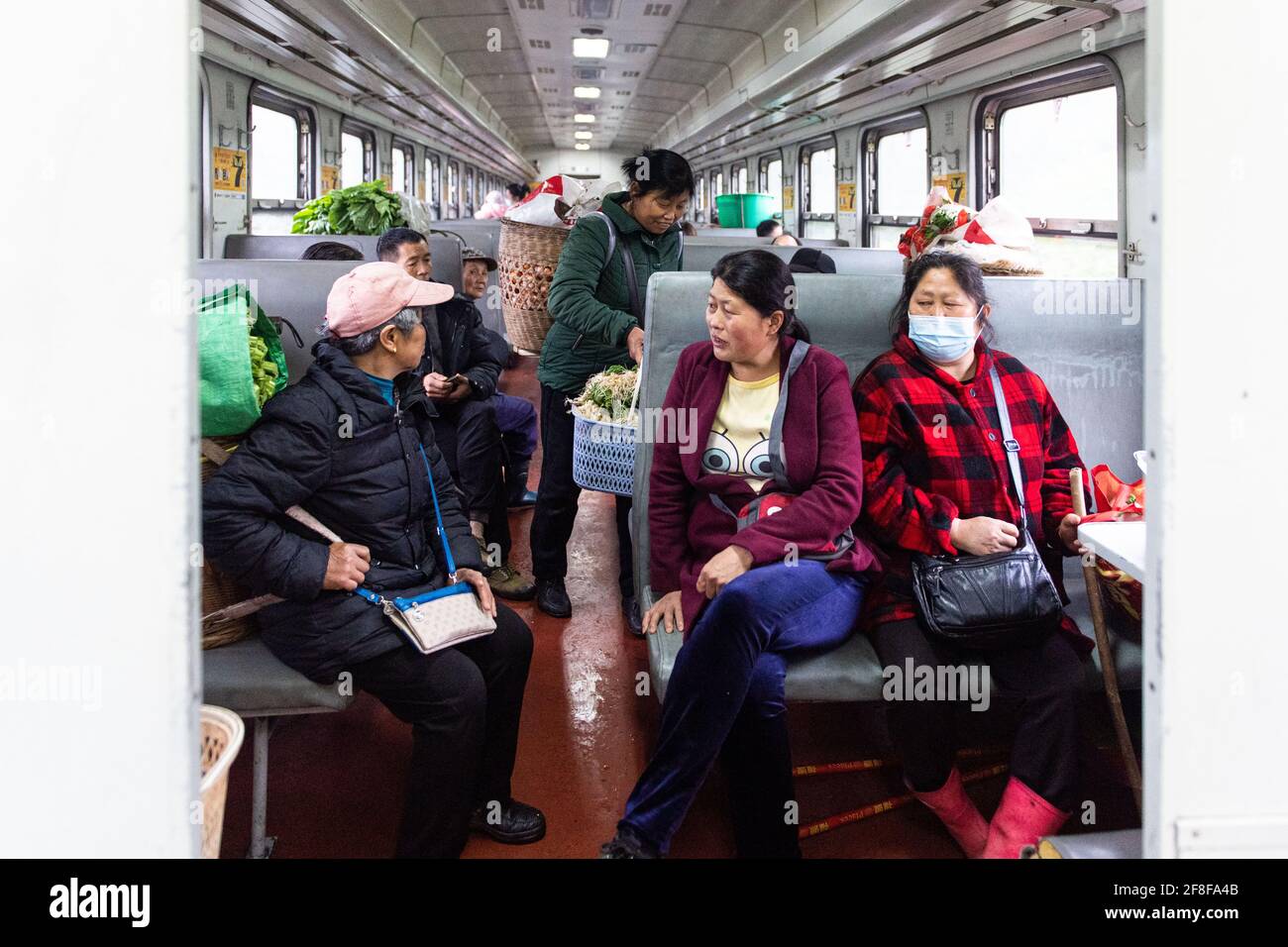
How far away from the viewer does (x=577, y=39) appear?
1159 cm

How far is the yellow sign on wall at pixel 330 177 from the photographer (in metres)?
9.01

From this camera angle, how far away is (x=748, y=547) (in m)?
2.45

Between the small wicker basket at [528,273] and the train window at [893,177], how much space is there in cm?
474

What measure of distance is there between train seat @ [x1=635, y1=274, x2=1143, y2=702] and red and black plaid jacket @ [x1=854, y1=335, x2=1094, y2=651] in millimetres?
294

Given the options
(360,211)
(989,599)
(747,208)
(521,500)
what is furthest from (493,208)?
(989,599)

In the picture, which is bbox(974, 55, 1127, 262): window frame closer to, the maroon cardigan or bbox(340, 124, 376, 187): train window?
the maroon cardigan

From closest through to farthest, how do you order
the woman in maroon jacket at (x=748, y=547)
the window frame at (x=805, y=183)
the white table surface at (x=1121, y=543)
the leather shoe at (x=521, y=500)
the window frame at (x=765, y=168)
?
the white table surface at (x=1121, y=543)
the woman in maroon jacket at (x=748, y=547)
the leather shoe at (x=521, y=500)
the window frame at (x=805, y=183)
the window frame at (x=765, y=168)

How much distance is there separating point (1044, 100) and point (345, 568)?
18.5ft

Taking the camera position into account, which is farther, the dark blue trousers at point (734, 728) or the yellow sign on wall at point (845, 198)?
the yellow sign on wall at point (845, 198)

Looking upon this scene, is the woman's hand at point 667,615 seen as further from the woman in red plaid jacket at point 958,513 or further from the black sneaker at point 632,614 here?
the black sneaker at point 632,614

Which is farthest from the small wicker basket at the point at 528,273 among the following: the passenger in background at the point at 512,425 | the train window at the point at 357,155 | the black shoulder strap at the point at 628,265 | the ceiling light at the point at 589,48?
the ceiling light at the point at 589,48

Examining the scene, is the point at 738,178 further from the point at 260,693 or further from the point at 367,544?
the point at 260,693

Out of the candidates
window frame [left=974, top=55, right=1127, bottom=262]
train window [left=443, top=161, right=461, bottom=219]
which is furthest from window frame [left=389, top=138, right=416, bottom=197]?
window frame [left=974, top=55, right=1127, bottom=262]
